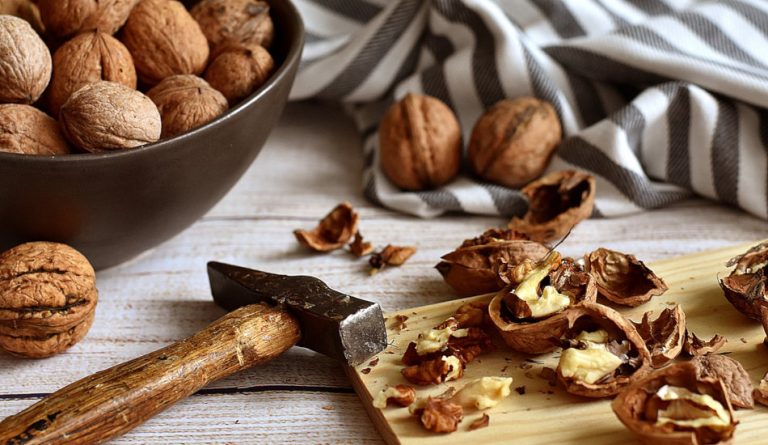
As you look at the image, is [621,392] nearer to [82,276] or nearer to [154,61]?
[82,276]

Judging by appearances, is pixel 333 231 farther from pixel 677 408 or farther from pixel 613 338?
pixel 677 408

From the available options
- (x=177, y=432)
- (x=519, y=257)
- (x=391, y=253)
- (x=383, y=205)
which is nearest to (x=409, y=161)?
(x=383, y=205)

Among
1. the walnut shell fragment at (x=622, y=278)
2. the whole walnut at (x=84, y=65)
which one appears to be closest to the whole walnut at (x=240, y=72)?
the whole walnut at (x=84, y=65)

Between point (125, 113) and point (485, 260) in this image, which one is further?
point (485, 260)

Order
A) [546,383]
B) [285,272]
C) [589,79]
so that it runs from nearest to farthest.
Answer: [546,383] < [285,272] < [589,79]

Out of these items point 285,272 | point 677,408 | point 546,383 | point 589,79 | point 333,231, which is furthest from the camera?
point 589,79

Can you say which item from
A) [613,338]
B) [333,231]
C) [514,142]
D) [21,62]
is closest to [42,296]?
[21,62]

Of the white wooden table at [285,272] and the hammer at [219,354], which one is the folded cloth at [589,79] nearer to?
the white wooden table at [285,272]
